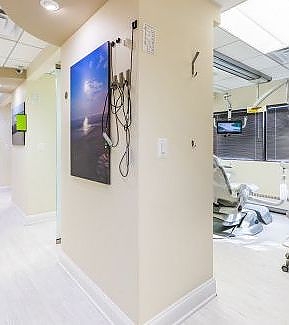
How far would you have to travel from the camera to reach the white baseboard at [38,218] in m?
4.23

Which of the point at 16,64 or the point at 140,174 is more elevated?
the point at 16,64

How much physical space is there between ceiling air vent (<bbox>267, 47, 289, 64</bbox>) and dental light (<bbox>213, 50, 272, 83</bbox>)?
42 cm

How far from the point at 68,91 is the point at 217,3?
155 centimetres

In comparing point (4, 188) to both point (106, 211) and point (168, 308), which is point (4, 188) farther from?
point (168, 308)

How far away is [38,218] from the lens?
4.32 meters

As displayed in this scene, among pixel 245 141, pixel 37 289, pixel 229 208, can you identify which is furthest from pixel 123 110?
pixel 245 141

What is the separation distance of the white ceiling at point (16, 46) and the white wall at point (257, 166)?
4.09 m

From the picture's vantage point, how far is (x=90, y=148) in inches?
82.7

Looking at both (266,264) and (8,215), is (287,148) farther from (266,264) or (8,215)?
(8,215)

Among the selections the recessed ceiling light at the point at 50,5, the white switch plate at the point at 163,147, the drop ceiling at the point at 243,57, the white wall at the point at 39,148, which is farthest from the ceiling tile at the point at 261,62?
the white wall at the point at 39,148

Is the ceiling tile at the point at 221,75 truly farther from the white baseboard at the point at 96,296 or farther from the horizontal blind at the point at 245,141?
the white baseboard at the point at 96,296

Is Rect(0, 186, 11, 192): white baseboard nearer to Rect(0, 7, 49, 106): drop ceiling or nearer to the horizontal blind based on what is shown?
Rect(0, 7, 49, 106): drop ceiling

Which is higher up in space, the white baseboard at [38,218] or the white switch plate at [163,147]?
the white switch plate at [163,147]

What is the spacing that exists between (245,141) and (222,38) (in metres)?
3.21
